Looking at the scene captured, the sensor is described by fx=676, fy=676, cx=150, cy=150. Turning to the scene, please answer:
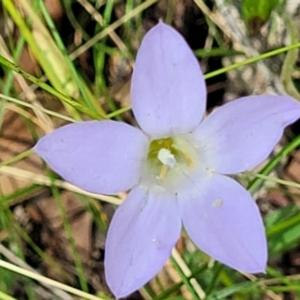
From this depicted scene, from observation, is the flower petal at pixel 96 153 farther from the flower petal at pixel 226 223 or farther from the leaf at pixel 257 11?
the leaf at pixel 257 11

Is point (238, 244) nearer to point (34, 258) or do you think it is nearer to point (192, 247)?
point (192, 247)

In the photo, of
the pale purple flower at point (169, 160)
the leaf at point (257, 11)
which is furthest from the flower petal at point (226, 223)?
the leaf at point (257, 11)

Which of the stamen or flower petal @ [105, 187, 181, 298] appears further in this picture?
the stamen

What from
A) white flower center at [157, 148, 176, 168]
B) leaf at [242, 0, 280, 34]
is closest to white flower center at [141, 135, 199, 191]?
white flower center at [157, 148, 176, 168]

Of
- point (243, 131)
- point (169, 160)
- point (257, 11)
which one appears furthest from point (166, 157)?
point (257, 11)

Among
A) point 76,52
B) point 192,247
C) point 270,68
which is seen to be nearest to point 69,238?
point 192,247

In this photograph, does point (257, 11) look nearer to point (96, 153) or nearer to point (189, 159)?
point (189, 159)

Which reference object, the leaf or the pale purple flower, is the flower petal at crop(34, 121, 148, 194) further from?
the leaf
